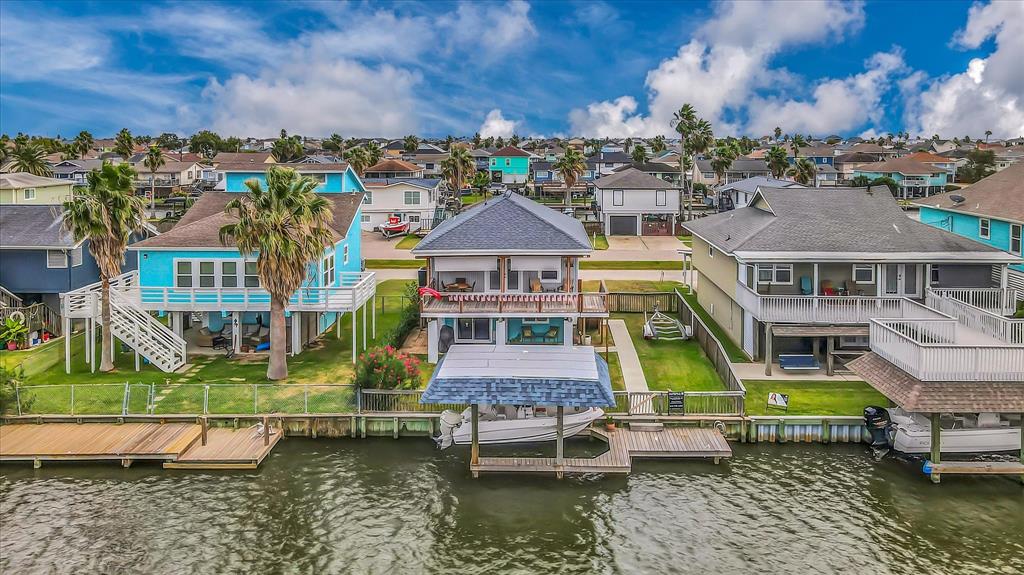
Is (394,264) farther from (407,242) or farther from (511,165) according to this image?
(511,165)

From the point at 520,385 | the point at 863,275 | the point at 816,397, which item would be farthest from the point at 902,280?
the point at 520,385

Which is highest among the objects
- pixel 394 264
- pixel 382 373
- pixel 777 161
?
pixel 777 161

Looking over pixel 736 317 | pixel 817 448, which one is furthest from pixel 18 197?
pixel 817 448

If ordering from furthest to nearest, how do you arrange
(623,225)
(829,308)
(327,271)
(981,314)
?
1. (623,225)
2. (327,271)
3. (829,308)
4. (981,314)

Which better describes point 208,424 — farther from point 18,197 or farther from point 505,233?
point 18,197

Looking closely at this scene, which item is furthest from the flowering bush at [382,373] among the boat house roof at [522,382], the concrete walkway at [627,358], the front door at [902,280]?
the front door at [902,280]

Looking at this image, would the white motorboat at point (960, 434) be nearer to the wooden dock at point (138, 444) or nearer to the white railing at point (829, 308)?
the white railing at point (829, 308)
